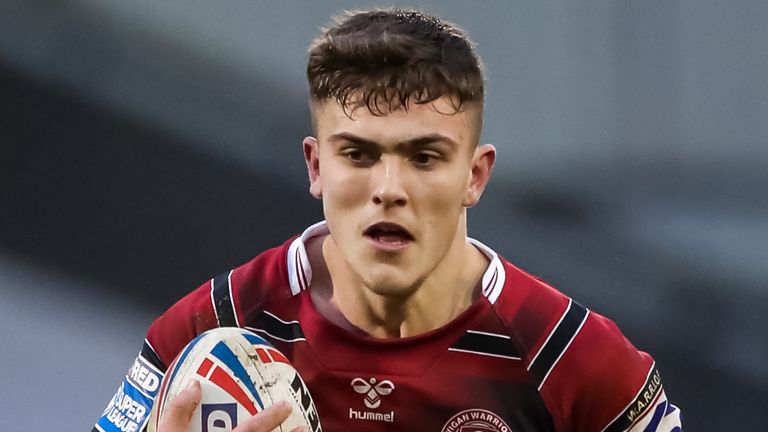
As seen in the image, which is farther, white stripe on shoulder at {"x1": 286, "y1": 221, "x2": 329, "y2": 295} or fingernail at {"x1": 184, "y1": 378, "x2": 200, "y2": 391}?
white stripe on shoulder at {"x1": 286, "y1": 221, "x2": 329, "y2": 295}

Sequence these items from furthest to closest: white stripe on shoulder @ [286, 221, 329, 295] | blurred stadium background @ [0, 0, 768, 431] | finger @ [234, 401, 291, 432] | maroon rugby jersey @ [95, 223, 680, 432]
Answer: blurred stadium background @ [0, 0, 768, 431] < white stripe on shoulder @ [286, 221, 329, 295] < maroon rugby jersey @ [95, 223, 680, 432] < finger @ [234, 401, 291, 432]

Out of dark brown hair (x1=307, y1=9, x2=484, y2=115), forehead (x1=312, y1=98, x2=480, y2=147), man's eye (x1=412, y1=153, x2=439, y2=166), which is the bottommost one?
man's eye (x1=412, y1=153, x2=439, y2=166)

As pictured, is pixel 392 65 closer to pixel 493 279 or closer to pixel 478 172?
pixel 478 172

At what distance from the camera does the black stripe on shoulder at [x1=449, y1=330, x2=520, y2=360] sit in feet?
5.33

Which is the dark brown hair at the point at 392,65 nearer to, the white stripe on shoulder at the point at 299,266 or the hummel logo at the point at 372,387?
the white stripe on shoulder at the point at 299,266

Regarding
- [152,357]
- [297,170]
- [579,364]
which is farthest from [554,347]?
[297,170]

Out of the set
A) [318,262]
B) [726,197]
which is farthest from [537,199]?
[318,262]

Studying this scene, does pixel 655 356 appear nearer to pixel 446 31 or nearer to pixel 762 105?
pixel 762 105

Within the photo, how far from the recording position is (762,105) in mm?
2340

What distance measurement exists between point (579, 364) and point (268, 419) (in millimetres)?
410

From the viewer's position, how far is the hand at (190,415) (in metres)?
1.39

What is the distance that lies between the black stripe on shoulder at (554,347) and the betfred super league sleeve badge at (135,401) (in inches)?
18.7

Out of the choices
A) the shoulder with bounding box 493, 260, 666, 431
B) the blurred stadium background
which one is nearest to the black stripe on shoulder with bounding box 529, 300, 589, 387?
the shoulder with bounding box 493, 260, 666, 431

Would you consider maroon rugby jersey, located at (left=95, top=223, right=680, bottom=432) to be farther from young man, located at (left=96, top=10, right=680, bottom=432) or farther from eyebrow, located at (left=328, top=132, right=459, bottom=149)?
eyebrow, located at (left=328, top=132, right=459, bottom=149)
